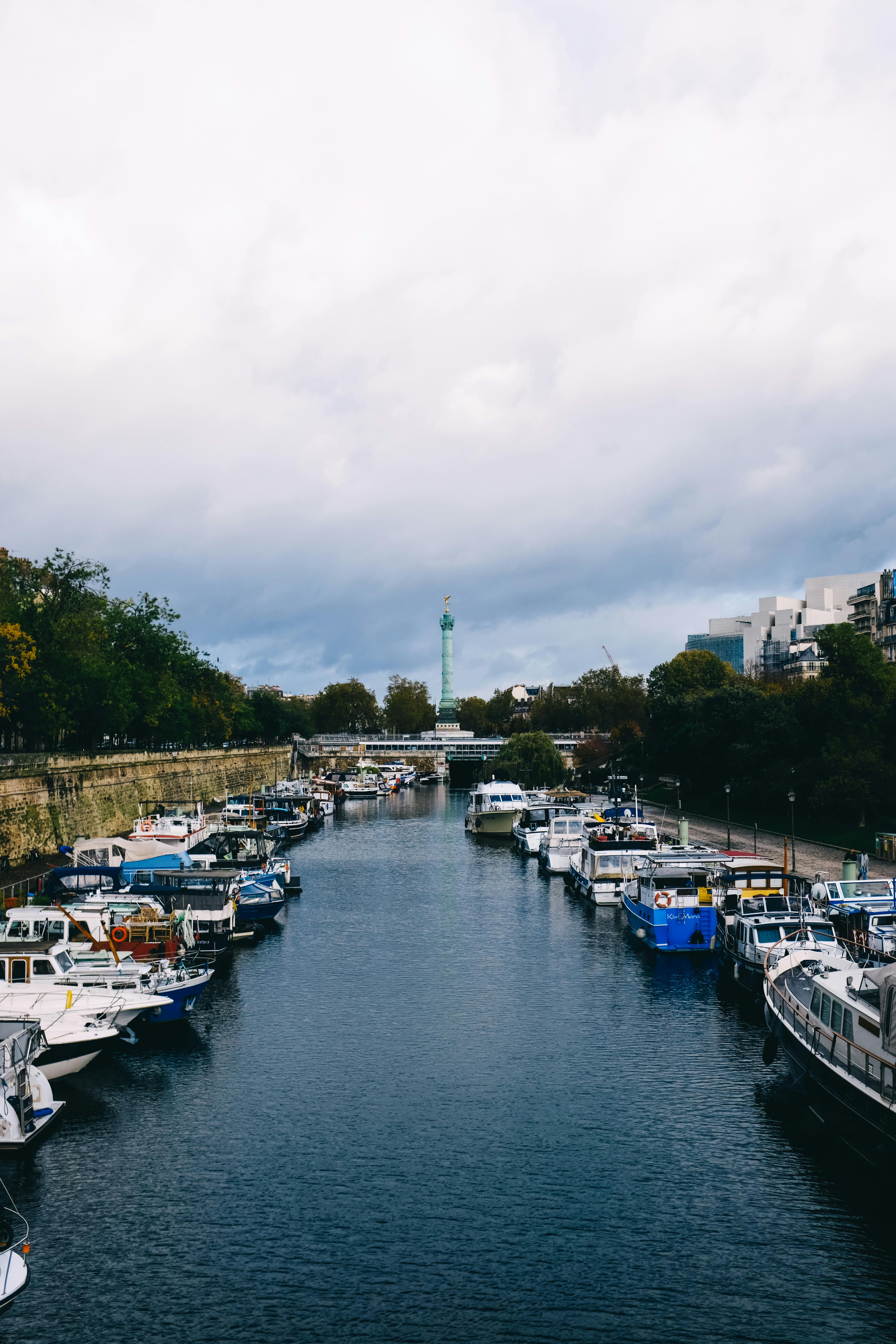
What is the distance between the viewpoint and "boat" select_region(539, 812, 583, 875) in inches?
2960

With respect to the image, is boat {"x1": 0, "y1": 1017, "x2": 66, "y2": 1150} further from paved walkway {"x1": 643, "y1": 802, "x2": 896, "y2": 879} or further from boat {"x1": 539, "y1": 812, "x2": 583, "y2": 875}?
boat {"x1": 539, "y1": 812, "x2": 583, "y2": 875}

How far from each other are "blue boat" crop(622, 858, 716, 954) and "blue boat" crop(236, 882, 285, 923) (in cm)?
1896

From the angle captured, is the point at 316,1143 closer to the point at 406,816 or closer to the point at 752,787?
the point at 752,787

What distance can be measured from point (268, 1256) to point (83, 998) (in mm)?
13281

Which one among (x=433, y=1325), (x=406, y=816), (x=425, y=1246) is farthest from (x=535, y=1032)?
(x=406, y=816)

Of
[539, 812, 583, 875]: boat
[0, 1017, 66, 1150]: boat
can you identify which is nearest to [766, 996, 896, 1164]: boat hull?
[0, 1017, 66, 1150]: boat

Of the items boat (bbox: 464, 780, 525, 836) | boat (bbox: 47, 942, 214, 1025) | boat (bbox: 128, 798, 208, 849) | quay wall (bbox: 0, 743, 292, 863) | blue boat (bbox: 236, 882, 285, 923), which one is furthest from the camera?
boat (bbox: 464, 780, 525, 836)

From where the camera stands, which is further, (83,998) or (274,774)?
(274,774)

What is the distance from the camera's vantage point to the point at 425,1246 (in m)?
22.6

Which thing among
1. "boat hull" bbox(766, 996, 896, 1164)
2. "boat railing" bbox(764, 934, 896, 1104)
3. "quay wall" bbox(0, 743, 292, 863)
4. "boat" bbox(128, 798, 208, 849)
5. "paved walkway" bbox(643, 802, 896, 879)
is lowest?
"boat hull" bbox(766, 996, 896, 1164)

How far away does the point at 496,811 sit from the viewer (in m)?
102

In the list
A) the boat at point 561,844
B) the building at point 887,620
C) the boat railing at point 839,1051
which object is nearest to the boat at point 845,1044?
the boat railing at point 839,1051

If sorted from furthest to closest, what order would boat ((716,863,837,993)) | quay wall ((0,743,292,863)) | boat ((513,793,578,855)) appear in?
boat ((513,793,578,855)) < quay wall ((0,743,292,863)) < boat ((716,863,837,993))

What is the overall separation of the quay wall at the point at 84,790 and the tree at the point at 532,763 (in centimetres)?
3785
